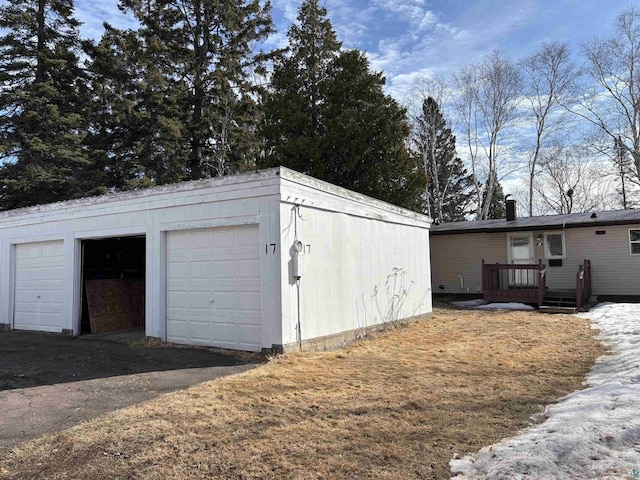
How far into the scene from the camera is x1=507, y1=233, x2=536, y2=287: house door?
1580 centimetres

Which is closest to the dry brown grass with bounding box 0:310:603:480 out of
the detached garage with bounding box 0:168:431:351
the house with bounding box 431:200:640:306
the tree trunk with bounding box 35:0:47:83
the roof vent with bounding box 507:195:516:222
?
the detached garage with bounding box 0:168:431:351

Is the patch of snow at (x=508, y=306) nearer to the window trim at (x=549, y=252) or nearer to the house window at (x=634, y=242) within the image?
the window trim at (x=549, y=252)

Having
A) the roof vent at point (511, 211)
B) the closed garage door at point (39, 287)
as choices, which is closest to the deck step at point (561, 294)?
the roof vent at point (511, 211)

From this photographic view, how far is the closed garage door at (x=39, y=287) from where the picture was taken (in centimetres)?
1022

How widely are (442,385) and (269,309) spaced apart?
2860 mm

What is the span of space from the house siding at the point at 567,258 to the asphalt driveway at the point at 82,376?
12.6m

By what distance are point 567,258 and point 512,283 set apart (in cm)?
209

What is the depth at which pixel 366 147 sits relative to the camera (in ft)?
63.9

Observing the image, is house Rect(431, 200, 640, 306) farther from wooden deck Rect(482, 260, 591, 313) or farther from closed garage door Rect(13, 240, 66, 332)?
closed garage door Rect(13, 240, 66, 332)

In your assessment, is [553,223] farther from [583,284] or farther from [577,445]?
[577,445]

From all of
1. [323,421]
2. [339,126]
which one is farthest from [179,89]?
[323,421]

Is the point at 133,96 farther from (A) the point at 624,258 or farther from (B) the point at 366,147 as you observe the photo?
(A) the point at 624,258

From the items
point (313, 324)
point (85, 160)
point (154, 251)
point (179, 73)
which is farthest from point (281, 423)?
point (179, 73)

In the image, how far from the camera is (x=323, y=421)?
4.18 m
